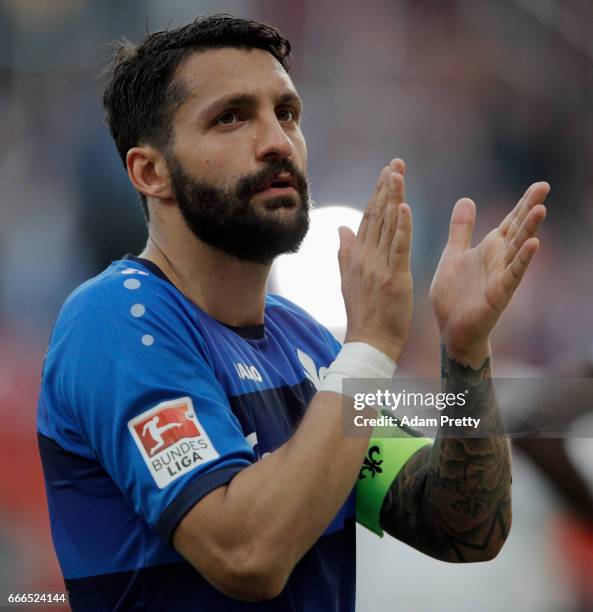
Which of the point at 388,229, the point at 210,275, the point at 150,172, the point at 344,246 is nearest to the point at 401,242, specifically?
the point at 388,229

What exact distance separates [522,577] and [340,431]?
3769 millimetres

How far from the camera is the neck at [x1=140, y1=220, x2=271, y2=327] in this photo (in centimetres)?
228

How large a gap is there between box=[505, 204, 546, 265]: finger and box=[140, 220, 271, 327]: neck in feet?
1.99

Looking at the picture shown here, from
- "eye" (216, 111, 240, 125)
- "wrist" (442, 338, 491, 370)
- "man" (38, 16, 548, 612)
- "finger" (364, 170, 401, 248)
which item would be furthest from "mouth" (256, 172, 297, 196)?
"wrist" (442, 338, 491, 370)

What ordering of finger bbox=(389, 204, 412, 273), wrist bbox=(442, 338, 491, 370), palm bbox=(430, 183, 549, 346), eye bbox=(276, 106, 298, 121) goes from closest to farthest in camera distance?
finger bbox=(389, 204, 412, 273) → palm bbox=(430, 183, 549, 346) → wrist bbox=(442, 338, 491, 370) → eye bbox=(276, 106, 298, 121)

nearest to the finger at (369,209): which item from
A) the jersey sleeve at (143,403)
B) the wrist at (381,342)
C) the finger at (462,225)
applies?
the wrist at (381,342)

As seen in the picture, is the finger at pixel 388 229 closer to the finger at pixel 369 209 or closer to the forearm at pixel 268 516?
the finger at pixel 369 209

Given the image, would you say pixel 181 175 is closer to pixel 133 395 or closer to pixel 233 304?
pixel 233 304

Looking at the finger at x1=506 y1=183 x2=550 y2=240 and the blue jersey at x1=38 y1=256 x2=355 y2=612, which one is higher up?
the finger at x1=506 y1=183 x2=550 y2=240

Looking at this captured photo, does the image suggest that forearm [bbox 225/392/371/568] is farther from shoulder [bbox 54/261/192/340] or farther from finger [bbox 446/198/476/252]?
finger [bbox 446/198/476/252]

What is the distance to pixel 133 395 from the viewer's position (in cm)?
185

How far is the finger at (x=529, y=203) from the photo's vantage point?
209 cm

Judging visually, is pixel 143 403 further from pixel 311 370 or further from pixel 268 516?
pixel 311 370

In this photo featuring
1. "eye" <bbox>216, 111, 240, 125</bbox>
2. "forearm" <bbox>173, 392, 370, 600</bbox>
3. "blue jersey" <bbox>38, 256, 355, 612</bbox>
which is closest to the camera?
"forearm" <bbox>173, 392, 370, 600</bbox>
